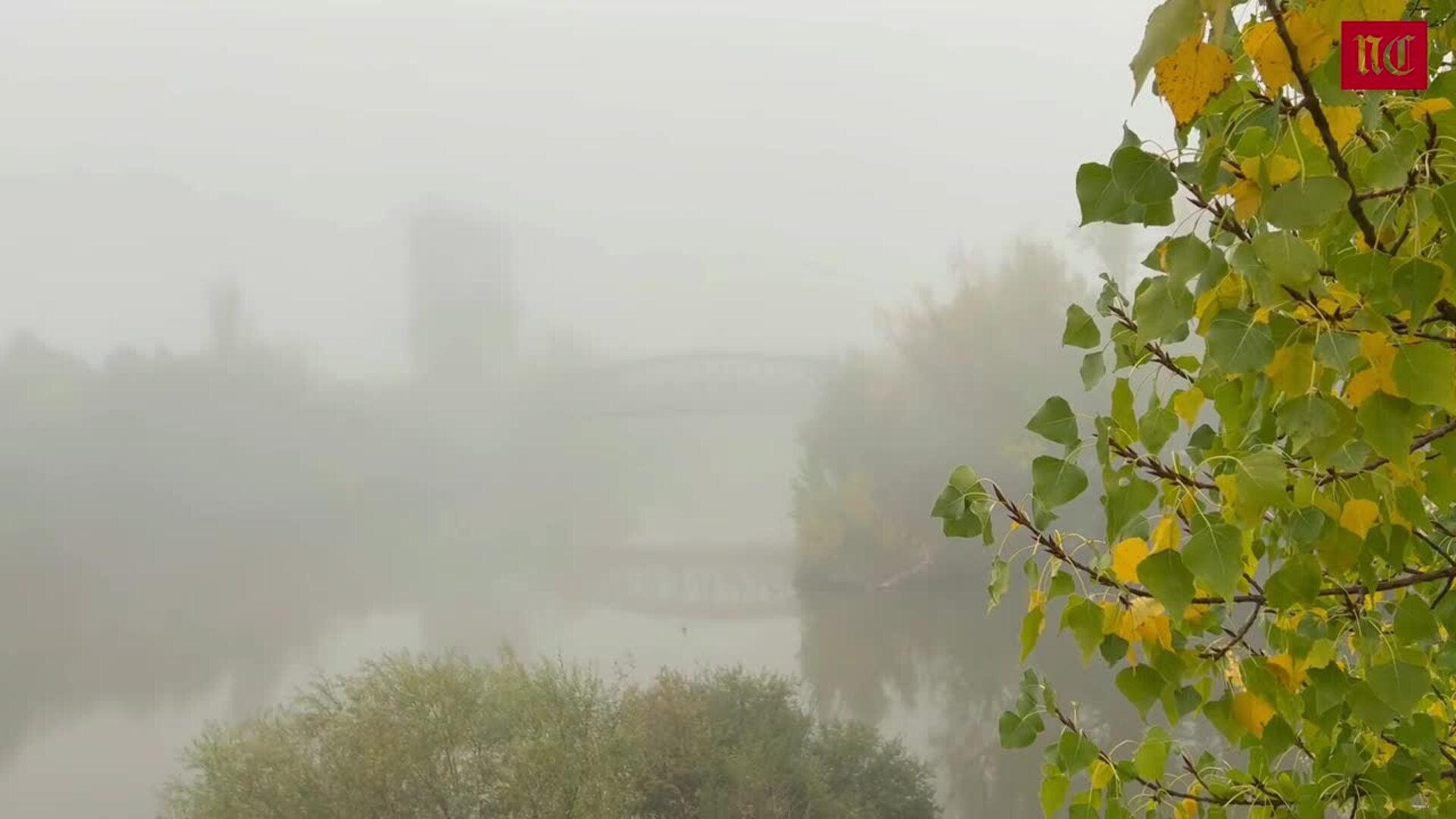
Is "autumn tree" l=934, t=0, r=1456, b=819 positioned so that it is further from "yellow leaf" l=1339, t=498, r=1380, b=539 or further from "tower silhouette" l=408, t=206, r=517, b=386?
"tower silhouette" l=408, t=206, r=517, b=386

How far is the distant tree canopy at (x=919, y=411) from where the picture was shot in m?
19.2

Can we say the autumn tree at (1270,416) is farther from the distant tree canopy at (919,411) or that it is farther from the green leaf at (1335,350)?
the distant tree canopy at (919,411)

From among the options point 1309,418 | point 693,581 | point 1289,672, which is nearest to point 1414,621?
point 1289,672

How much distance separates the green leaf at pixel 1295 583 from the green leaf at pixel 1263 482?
0.17 meters

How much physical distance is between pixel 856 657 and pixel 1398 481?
1782 cm

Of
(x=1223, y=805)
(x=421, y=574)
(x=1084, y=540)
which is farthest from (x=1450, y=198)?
(x=421, y=574)

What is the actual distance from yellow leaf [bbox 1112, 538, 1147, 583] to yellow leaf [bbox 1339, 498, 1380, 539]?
0.47 feet

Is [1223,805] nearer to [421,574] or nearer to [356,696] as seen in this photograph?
[356,696]

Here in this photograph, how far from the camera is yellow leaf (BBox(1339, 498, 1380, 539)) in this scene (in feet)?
2.06

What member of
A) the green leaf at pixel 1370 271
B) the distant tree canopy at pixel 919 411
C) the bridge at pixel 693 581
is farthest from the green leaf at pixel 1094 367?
the bridge at pixel 693 581

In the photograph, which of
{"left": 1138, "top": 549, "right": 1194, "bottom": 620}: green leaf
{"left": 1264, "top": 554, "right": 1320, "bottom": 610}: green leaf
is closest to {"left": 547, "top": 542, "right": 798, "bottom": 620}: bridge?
{"left": 1264, "top": 554, "right": 1320, "bottom": 610}: green leaf

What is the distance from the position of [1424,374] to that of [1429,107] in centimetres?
17

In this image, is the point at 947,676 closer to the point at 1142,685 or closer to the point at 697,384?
the point at 697,384

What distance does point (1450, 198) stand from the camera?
0.48m
